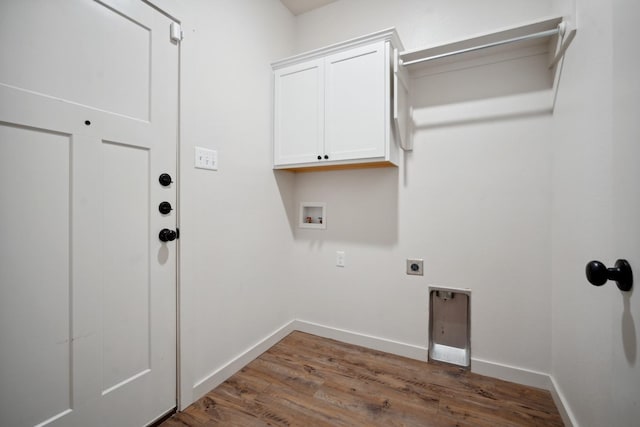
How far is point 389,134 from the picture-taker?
70.4 inches

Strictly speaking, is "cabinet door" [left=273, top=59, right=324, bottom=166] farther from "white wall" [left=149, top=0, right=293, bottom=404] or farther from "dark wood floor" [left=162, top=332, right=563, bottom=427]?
"dark wood floor" [left=162, top=332, right=563, bottom=427]

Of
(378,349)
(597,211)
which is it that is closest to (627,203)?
(597,211)

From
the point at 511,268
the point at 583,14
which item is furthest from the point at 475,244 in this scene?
the point at 583,14

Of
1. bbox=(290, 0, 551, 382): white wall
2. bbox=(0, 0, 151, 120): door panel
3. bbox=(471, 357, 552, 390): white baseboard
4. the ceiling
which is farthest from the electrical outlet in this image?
the ceiling

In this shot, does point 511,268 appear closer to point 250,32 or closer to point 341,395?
point 341,395

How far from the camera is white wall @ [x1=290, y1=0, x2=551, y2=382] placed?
1691 mm

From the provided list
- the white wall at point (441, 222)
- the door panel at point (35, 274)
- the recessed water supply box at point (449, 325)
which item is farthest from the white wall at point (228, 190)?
the recessed water supply box at point (449, 325)

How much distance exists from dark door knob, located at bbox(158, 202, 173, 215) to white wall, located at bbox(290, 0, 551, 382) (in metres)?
1.21

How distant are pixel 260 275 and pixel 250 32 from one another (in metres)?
1.77

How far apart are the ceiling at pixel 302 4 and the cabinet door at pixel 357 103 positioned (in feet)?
2.44

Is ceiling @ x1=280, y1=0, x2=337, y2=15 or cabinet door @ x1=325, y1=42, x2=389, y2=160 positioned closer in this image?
cabinet door @ x1=325, y1=42, x2=389, y2=160

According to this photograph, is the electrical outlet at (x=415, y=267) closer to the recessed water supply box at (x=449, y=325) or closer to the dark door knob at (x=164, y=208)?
the recessed water supply box at (x=449, y=325)

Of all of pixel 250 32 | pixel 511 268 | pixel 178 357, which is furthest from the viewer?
pixel 250 32

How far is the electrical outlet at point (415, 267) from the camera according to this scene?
78.4 inches
